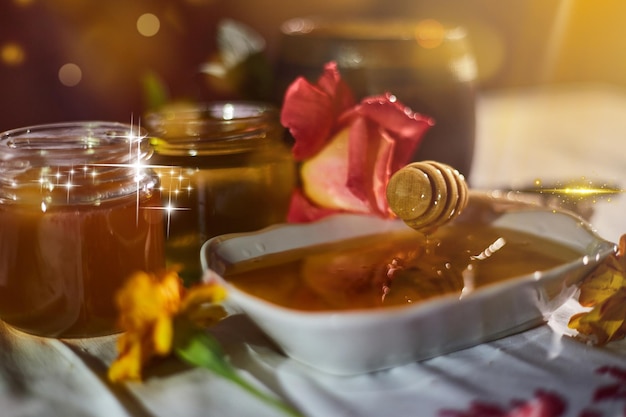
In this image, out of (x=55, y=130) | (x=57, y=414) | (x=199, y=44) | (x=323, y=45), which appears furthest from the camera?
(x=199, y=44)

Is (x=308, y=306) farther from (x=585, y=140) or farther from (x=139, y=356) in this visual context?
(x=585, y=140)

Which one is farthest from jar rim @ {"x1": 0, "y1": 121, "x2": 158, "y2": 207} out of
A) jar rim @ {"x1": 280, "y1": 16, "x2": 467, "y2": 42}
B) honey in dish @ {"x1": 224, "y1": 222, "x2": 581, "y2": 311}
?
jar rim @ {"x1": 280, "y1": 16, "x2": 467, "y2": 42}

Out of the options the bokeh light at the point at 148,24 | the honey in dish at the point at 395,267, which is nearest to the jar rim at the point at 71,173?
the honey in dish at the point at 395,267

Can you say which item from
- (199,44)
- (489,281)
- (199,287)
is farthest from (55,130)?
(199,44)

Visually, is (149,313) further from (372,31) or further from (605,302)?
(372,31)

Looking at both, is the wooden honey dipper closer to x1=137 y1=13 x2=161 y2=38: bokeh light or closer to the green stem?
the green stem

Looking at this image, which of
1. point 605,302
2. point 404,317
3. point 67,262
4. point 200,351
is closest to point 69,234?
point 67,262
